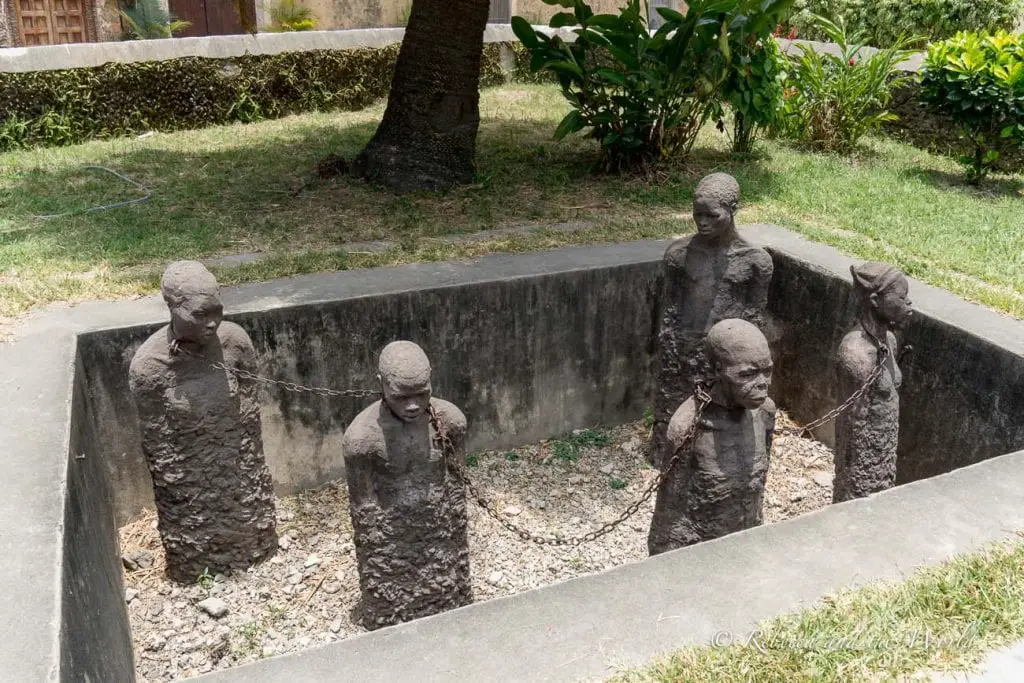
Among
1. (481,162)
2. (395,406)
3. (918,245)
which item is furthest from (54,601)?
(481,162)

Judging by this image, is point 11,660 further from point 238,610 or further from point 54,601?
point 238,610

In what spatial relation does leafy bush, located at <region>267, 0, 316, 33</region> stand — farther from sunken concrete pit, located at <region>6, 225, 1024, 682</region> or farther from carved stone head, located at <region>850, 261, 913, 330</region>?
carved stone head, located at <region>850, 261, 913, 330</region>

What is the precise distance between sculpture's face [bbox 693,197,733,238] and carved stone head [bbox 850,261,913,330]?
88 centimetres

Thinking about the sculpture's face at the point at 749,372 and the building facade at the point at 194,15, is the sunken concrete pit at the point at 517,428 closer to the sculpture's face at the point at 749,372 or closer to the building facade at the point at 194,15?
the sculpture's face at the point at 749,372

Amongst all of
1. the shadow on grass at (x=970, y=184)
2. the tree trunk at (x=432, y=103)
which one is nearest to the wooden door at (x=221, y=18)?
the tree trunk at (x=432, y=103)

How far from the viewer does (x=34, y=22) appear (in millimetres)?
15828

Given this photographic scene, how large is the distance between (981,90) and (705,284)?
198 inches

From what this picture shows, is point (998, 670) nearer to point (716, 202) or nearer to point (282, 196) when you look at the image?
point (716, 202)

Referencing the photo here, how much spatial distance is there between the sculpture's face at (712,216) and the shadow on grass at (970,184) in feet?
16.2

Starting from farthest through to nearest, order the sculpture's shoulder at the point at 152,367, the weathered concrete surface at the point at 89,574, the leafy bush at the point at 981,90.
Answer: the leafy bush at the point at 981,90, the sculpture's shoulder at the point at 152,367, the weathered concrete surface at the point at 89,574

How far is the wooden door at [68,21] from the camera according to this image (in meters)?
16.1

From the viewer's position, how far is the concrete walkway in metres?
2.65

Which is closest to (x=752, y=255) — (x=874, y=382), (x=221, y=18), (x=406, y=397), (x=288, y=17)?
(x=874, y=382)

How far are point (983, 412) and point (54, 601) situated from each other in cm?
447
